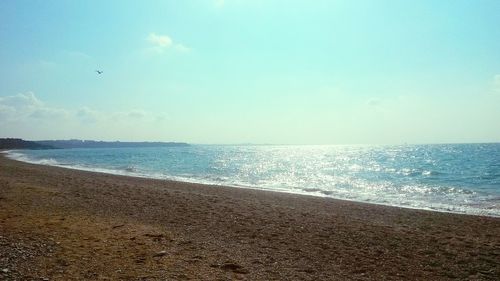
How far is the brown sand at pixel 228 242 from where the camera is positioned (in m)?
7.86

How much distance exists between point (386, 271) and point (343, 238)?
2956 millimetres

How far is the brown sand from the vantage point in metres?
7.86

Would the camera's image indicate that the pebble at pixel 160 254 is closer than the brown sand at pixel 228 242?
No

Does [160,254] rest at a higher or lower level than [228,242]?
higher

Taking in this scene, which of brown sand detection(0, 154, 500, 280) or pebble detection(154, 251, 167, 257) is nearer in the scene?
brown sand detection(0, 154, 500, 280)

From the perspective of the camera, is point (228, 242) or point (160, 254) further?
point (228, 242)

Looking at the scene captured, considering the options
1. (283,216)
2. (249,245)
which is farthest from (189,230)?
(283,216)

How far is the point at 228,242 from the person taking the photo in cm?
1059

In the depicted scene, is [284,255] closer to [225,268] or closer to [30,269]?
[225,268]

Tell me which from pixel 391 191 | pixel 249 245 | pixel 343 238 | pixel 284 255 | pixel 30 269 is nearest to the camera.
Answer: pixel 30 269

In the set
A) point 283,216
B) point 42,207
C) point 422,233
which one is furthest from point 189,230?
point 422,233

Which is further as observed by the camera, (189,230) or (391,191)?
(391,191)

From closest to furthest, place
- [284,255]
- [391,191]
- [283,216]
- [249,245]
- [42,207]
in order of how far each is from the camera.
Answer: [284,255] → [249,245] → [42,207] → [283,216] → [391,191]

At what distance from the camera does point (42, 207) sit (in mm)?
13672
